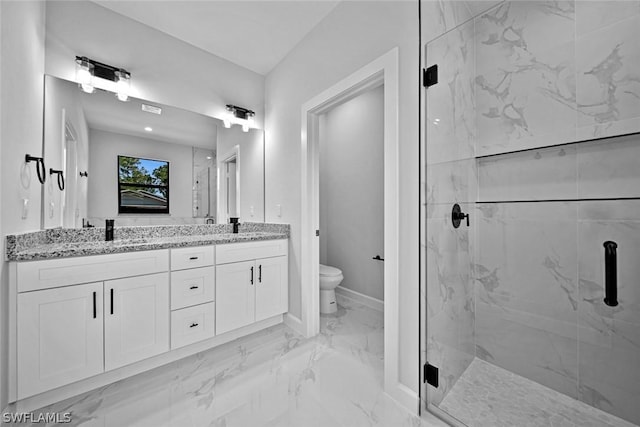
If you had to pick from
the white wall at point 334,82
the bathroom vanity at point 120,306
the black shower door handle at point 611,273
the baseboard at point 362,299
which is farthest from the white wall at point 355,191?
the black shower door handle at point 611,273

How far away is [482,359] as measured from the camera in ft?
5.51

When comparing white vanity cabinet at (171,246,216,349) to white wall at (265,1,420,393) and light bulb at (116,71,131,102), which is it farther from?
light bulb at (116,71,131,102)

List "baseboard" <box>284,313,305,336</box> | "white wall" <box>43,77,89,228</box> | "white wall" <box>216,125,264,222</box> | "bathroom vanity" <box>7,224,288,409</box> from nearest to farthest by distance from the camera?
"bathroom vanity" <box>7,224,288,409</box>, "white wall" <box>43,77,89,228</box>, "baseboard" <box>284,313,305,336</box>, "white wall" <box>216,125,264,222</box>

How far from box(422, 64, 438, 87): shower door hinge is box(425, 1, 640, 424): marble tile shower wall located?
6 cm

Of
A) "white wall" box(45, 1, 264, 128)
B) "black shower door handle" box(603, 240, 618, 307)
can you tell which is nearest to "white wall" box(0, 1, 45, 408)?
"white wall" box(45, 1, 264, 128)

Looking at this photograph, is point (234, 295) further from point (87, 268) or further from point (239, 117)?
point (239, 117)

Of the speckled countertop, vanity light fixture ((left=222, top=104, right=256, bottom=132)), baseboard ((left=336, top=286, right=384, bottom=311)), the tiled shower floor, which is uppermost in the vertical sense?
vanity light fixture ((left=222, top=104, right=256, bottom=132))

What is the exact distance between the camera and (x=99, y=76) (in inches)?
74.1

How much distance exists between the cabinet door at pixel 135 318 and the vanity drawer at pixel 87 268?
52 mm

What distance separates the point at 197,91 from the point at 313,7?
129 cm

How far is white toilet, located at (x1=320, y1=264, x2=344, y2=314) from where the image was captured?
254 cm

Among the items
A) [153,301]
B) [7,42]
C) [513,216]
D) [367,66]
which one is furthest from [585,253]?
[7,42]

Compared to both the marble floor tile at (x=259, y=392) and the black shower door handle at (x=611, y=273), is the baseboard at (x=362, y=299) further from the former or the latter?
the black shower door handle at (x=611, y=273)

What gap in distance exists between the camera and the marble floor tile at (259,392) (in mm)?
1295
